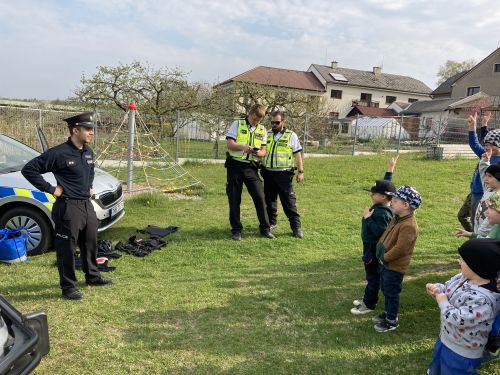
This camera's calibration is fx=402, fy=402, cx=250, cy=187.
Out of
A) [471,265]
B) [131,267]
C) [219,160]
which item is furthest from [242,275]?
[219,160]

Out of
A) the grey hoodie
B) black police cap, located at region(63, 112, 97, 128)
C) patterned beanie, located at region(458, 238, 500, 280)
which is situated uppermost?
black police cap, located at region(63, 112, 97, 128)

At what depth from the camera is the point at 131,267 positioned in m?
4.87

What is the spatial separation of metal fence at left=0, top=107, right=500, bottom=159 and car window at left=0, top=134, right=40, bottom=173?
265 inches

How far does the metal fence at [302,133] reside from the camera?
1294cm

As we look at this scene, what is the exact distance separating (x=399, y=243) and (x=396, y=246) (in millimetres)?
34

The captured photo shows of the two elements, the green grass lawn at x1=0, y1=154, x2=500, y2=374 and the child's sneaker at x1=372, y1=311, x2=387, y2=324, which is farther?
the child's sneaker at x1=372, y1=311, x2=387, y2=324

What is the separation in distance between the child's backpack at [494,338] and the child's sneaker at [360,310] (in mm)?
1602

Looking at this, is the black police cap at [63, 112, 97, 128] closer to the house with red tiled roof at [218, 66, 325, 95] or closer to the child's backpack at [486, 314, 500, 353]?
A: the child's backpack at [486, 314, 500, 353]

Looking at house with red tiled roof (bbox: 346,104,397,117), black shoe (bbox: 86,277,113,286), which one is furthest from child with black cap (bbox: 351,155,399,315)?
house with red tiled roof (bbox: 346,104,397,117)

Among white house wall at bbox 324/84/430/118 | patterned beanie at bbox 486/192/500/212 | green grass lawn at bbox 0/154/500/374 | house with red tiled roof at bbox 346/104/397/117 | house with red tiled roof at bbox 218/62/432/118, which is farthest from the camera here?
white house wall at bbox 324/84/430/118

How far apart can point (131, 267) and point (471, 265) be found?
3800mm

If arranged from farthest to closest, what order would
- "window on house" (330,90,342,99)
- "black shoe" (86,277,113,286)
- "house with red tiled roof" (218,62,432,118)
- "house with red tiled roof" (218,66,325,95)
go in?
"window on house" (330,90,342,99)
"house with red tiled roof" (218,62,432,118)
"house with red tiled roof" (218,66,325,95)
"black shoe" (86,277,113,286)

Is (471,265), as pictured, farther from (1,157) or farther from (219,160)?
(219,160)

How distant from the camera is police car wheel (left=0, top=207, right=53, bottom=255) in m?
5.05
